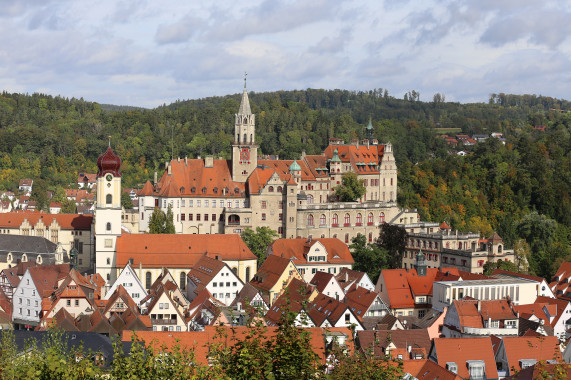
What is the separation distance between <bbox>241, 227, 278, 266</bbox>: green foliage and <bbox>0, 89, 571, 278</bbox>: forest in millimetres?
24067

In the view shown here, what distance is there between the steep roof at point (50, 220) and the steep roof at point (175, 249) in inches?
486

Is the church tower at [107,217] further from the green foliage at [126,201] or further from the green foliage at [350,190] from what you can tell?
the green foliage at [126,201]

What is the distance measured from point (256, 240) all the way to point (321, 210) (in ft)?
25.9

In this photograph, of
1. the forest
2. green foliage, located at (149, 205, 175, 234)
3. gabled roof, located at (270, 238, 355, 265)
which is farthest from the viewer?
the forest

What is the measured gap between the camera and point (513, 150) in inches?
4759

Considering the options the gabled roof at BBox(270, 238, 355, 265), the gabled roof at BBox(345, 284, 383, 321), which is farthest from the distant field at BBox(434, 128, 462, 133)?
the gabled roof at BBox(345, 284, 383, 321)

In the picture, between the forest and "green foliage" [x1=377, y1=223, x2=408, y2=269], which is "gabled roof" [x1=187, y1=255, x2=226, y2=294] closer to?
"green foliage" [x1=377, y1=223, x2=408, y2=269]

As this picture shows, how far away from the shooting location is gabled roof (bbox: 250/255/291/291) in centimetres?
6862

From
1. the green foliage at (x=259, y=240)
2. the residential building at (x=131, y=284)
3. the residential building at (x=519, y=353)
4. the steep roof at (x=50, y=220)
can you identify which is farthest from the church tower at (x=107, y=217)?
the residential building at (x=519, y=353)

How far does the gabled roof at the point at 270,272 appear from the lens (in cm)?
6862

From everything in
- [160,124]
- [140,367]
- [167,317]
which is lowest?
[167,317]

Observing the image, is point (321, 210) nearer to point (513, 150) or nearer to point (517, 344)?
point (517, 344)

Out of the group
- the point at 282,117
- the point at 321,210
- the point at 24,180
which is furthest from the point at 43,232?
the point at 282,117

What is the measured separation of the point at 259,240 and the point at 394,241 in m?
12.3
